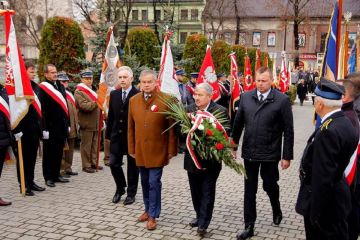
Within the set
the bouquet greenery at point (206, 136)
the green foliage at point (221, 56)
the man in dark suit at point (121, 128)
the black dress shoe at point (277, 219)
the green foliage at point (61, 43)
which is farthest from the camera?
the green foliage at point (221, 56)

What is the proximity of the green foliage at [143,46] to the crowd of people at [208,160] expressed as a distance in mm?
4616

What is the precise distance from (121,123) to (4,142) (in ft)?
5.69

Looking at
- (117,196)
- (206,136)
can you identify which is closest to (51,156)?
(117,196)

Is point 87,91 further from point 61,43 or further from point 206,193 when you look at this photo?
point 206,193

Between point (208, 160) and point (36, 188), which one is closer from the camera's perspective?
point (208, 160)

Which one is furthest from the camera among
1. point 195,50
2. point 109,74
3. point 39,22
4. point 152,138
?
point 39,22

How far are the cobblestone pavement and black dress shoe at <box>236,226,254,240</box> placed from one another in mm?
159

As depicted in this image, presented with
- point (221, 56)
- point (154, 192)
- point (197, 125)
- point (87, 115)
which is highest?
point (221, 56)

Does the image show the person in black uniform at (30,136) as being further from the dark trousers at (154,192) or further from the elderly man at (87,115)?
the dark trousers at (154,192)

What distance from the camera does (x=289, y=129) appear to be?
547cm

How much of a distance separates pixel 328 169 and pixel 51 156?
5.44 metres

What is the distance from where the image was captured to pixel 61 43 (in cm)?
1182

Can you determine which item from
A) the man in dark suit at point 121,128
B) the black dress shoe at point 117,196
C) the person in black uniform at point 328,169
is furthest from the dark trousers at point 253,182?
the black dress shoe at point 117,196

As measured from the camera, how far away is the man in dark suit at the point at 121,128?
6.59 meters
